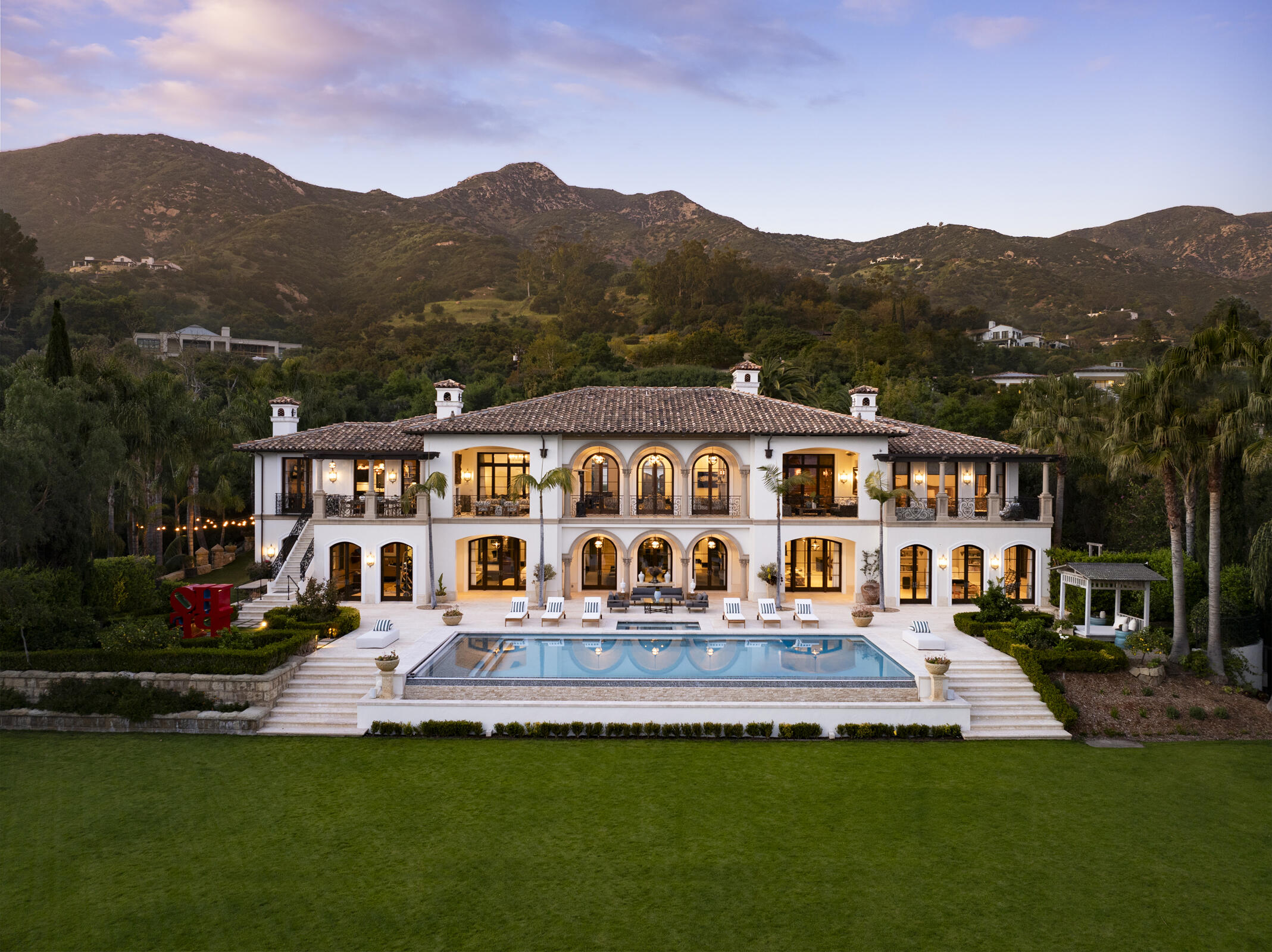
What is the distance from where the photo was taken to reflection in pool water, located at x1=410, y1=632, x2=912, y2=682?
62.7 feet

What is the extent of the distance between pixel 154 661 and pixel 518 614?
9.60 m

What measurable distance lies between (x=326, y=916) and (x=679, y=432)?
19941 millimetres

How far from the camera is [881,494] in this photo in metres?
26.2

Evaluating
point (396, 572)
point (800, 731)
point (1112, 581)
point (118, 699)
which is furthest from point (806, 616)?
point (118, 699)

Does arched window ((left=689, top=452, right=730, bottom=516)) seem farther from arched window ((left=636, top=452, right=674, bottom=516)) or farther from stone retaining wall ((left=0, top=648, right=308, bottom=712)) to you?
stone retaining wall ((left=0, top=648, right=308, bottom=712))

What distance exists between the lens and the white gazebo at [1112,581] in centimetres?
2177

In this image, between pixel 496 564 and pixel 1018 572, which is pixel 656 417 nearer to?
pixel 496 564

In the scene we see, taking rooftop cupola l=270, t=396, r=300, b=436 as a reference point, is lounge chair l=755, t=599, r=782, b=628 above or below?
below

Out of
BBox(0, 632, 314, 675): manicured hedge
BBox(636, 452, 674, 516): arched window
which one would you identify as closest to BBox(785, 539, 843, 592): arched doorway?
BBox(636, 452, 674, 516): arched window

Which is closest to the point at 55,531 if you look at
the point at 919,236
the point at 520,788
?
the point at 520,788

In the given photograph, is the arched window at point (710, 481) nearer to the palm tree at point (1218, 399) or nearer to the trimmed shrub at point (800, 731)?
the trimmed shrub at point (800, 731)

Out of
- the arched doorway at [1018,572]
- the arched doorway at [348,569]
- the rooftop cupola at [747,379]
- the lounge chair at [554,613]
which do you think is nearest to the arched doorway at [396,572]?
the arched doorway at [348,569]

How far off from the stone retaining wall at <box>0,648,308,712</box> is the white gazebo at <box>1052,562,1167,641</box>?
2165 cm

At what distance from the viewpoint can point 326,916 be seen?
399 inches
